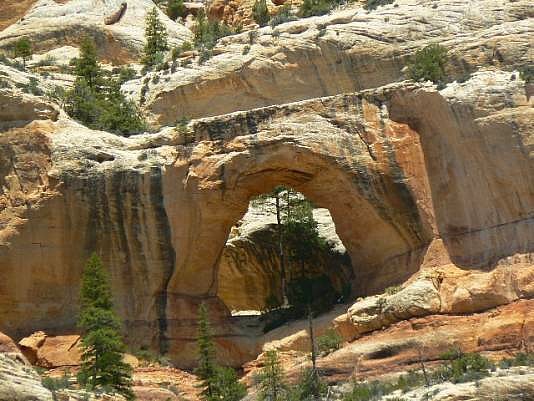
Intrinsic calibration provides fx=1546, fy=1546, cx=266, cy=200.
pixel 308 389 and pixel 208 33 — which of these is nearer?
pixel 308 389

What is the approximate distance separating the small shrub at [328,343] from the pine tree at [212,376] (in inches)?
A: 123

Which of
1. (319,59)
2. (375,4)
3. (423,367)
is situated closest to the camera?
(423,367)

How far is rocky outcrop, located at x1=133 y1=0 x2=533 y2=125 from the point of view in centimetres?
5578

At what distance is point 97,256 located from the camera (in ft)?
155

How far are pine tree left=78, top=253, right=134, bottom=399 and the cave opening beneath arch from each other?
777 cm

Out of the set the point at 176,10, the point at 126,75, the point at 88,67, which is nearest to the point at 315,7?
the point at 126,75

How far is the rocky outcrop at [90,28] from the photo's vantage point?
6712 cm

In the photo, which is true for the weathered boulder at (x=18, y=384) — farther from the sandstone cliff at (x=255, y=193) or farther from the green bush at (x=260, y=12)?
the green bush at (x=260, y=12)

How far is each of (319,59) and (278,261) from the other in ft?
26.1

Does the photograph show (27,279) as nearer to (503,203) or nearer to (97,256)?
(97,256)

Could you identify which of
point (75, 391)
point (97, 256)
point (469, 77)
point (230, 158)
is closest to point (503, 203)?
point (469, 77)

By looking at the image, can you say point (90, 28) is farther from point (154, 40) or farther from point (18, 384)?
point (18, 384)

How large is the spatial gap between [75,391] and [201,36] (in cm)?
3191

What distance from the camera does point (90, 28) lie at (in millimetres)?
67812
